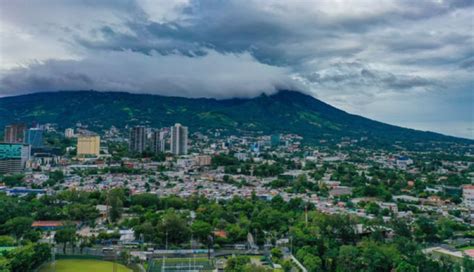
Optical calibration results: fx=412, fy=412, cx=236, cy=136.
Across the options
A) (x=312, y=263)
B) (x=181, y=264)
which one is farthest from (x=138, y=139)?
A: (x=312, y=263)

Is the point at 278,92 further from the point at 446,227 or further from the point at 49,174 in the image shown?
the point at 446,227

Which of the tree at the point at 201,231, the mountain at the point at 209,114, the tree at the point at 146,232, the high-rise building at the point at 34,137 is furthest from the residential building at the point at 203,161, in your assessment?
the mountain at the point at 209,114

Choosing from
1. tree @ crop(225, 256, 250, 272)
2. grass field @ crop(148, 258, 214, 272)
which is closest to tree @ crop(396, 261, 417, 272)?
tree @ crop(225, 256, 250, 272)

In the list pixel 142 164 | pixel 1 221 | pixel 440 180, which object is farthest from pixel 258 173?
pixel 1 221

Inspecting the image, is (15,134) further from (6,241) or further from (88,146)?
(6,241)

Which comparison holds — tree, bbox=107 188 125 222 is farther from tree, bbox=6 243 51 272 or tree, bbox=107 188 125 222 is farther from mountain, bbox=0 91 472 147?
mountain, bbox=0 91 472 147

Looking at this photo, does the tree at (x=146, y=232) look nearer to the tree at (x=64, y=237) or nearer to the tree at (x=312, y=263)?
the tree at (x=64, y=237)
